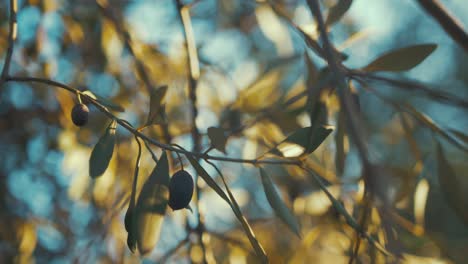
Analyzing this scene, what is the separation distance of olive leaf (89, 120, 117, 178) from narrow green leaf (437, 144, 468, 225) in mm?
367

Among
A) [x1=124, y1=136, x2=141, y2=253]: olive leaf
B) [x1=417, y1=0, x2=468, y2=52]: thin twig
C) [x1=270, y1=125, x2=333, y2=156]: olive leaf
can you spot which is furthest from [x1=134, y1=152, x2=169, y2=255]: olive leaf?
[x1=417, y1=0, x2=468, y2=52]: thin twig

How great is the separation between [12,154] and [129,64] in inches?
13.5

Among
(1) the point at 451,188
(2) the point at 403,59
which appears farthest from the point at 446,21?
(1) the point at 451,188

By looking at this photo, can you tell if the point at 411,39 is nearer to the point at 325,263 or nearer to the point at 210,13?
the point at 210,13

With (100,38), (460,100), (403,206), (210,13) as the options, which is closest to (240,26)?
(210,13)

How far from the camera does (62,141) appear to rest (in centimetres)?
109

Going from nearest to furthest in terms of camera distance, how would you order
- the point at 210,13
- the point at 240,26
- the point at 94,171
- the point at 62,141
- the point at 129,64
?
the point at 94,171, the point at 62,141, the point at 129,64, the point at 240,26, the point at 210,13

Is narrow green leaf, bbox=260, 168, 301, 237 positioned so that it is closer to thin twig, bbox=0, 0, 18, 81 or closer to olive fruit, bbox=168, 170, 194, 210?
olive fruit, bbox=168, 170, 194, 210

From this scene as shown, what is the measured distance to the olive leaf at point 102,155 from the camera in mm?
450

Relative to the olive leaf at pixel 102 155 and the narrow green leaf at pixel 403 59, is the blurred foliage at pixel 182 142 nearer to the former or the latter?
the narrow green leaf at pixel 403 59

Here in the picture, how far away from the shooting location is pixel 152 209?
42 cm

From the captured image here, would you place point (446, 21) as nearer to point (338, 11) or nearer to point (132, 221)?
point (338, 11)

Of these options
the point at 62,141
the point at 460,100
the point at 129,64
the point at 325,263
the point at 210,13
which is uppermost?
the point at 210,13

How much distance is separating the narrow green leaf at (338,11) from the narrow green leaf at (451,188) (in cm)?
18
